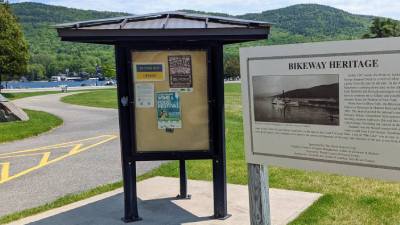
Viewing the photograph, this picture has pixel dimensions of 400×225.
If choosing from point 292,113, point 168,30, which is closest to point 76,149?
point 168,30

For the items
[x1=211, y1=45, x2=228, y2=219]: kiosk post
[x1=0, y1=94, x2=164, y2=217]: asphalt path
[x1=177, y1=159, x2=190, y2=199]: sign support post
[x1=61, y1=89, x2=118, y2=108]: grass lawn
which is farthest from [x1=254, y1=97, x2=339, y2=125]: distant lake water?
[x1=61, y1=89, x2=118, y2=108]: grass lawn

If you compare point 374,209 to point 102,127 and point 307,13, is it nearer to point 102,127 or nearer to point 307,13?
point 102,127

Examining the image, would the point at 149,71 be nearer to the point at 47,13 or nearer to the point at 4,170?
the point at 4,170

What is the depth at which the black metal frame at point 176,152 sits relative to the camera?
5.27 m

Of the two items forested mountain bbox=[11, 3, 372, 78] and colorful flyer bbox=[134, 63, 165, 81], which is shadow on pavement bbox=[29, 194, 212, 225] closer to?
colorful flyer bbox=[134, 63, 165, 81]

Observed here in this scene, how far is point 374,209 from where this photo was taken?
575 centimetres

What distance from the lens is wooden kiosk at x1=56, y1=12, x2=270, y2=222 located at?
17.3 ft

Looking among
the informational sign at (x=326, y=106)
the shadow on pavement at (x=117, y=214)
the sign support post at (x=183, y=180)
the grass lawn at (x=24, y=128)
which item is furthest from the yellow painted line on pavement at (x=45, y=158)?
the informational sign at (x=326, y=106)

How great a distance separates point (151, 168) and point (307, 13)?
18766cm

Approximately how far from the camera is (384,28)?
71.4m

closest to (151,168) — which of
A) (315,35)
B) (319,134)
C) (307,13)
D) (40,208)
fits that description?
(40,208)

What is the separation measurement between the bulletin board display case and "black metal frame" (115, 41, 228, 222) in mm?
50

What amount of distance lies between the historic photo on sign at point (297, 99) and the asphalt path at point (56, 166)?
4.24 metres

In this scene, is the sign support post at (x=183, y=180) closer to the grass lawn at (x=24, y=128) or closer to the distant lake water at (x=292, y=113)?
the distant lake water at (x=292, y=113)
